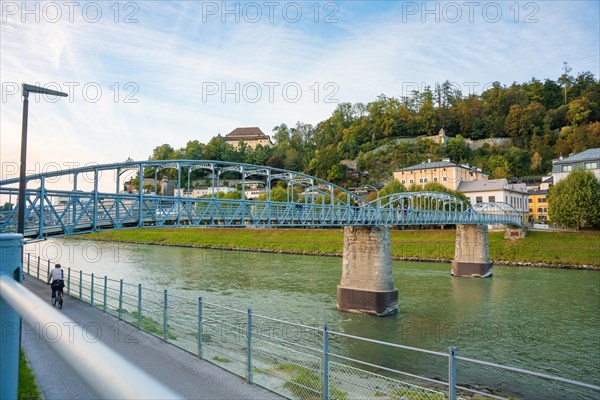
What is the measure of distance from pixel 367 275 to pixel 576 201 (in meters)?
42.1

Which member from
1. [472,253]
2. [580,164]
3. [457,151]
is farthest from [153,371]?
[457,151]

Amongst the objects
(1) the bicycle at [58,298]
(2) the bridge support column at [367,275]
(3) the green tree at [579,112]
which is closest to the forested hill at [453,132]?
(3) the green tree at [579,112]

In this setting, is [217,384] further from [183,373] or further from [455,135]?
[455,135]

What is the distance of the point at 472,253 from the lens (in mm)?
45688

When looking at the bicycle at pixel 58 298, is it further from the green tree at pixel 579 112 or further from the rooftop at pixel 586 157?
the green tree at pixel 579 112

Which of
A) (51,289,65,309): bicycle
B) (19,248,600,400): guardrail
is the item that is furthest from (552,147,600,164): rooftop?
(51,289,65,309): bicycle

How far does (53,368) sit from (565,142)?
4197 inches

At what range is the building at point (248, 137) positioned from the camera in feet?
547

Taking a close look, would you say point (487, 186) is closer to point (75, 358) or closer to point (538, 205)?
point (538, 205)

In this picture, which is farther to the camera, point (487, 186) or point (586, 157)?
point (487, 186)

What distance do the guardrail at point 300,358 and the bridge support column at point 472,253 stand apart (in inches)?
1105

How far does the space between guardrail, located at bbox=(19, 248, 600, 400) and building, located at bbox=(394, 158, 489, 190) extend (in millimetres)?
66874

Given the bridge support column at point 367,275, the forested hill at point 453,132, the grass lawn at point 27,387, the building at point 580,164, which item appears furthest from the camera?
the forested hill at point 453,132

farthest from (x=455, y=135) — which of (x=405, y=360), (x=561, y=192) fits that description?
(x=405, y=360)
